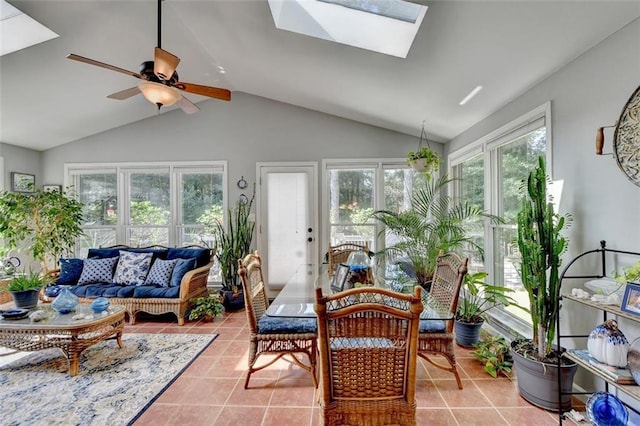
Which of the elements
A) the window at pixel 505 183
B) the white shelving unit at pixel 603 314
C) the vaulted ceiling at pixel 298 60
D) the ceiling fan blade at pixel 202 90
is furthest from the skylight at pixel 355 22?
the white shelving unit at pixel 603 314

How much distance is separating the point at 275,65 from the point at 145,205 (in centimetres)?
321

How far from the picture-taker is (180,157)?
4855mm

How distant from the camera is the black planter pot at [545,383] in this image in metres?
1.91

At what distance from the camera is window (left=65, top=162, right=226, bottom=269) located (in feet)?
16.0

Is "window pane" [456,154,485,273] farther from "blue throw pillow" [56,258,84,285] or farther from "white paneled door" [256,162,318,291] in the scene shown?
"blue throw pillow" [56,258,84,285]

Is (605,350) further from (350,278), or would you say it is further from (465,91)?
(465,91)

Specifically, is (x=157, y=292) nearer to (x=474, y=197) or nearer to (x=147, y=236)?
(x=147, y=236)

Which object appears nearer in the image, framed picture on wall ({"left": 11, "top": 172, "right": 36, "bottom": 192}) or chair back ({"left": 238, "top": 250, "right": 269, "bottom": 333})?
→ chair back ({"left": 238, "top": 250, "right": 269, "bottom": 333})

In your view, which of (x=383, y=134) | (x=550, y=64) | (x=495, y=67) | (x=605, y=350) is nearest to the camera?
(x=605, y=350)

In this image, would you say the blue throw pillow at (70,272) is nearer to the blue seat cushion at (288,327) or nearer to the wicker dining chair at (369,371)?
the blue seat cushion at (288,327)

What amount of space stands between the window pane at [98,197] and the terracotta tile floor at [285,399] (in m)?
3.53

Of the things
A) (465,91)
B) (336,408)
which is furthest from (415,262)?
(336,408)

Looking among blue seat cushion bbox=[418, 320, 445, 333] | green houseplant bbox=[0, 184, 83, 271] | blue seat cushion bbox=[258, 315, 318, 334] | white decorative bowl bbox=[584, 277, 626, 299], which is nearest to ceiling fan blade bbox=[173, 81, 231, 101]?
blue seat cushion bbox=[258, 315, 318, 334]

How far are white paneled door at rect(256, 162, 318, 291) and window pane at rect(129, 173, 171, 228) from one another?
1.58 m
